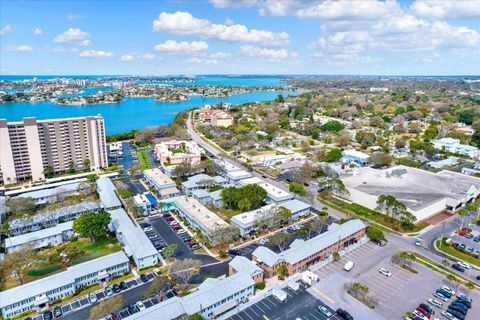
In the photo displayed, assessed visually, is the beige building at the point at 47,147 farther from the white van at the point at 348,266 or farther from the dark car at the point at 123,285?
the white van at the point at 348,266

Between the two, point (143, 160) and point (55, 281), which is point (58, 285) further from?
point (143, 160)

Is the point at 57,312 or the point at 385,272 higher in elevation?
the point at 385,272

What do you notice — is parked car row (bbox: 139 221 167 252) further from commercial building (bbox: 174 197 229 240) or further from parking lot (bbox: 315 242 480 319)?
parking lot (bbox: 315 242 480 319)

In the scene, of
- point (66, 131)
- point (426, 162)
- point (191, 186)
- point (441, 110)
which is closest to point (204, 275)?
point (191, 186)

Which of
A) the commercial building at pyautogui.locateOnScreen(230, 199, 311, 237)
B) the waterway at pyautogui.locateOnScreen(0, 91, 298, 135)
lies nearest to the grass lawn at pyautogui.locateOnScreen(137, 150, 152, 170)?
the commercial building at pyautogui.locateOnScreen(230, 199, 311, 237)

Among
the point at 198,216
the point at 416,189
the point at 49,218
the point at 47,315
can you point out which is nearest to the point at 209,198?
the point at 198,216

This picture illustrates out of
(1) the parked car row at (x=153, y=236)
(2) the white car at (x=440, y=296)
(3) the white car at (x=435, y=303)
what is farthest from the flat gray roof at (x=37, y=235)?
(2) the white car at (x=440, y=296)
